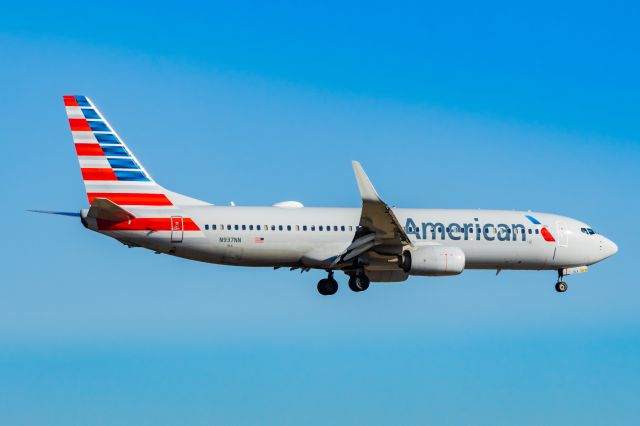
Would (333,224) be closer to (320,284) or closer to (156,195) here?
(320,284)

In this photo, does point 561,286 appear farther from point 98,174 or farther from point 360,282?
point 98,174

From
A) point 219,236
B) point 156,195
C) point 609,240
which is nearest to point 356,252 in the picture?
point 219,236

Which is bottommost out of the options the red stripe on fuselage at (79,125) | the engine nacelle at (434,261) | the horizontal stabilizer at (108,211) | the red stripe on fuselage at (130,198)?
the engine nacelle at (434,261)

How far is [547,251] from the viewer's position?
166 feet

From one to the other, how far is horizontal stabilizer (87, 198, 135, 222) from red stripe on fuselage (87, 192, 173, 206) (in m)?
1.10

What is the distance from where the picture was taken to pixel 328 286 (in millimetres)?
48156

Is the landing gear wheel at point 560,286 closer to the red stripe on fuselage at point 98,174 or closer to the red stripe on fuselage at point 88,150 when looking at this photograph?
the red stripe on fuselage at point 98,174

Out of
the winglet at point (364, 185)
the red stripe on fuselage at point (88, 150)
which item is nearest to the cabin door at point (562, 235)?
the winglet at point (364, 185)

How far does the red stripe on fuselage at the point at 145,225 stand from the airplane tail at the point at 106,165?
0.88 m

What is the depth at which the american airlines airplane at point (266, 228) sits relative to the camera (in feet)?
142

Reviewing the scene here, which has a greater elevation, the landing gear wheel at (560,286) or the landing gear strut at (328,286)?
the landing gear wheel at (560,286)

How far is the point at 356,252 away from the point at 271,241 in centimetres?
365

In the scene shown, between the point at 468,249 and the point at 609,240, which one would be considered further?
the point at 609,240

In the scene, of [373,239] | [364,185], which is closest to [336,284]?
[373,239]
